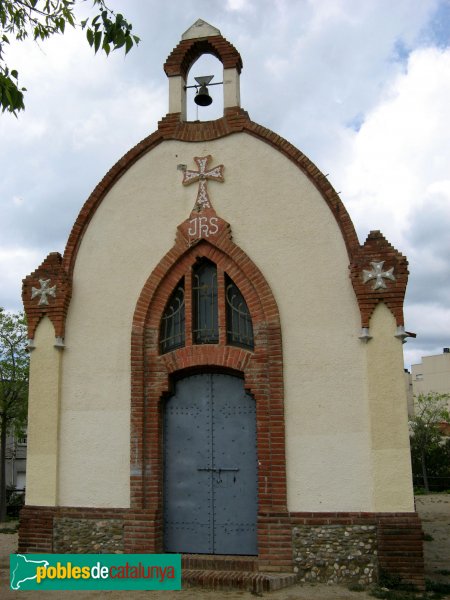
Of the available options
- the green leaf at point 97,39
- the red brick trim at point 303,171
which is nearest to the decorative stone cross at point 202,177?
the red brick trim at point 303,171

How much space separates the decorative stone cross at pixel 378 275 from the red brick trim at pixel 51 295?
471 cm

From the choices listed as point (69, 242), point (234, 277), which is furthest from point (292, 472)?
point (69, 242)

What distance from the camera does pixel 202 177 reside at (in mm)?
10023

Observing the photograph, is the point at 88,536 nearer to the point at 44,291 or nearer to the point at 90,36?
the point at 44,291

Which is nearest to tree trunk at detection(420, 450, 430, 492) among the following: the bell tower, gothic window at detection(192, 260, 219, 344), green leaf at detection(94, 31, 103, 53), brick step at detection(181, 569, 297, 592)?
gothic window at detection(192, 260, 219, 344)

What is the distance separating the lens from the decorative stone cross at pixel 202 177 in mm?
9930

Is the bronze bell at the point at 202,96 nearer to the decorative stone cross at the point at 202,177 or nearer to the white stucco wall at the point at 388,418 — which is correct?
the decorative stone cross at the point at 202,177

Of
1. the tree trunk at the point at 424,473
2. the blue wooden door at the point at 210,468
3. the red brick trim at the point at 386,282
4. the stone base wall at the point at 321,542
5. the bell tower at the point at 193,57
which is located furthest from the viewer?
the tree trunk at the point at 424,473

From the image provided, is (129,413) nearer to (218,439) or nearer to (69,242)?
(218,439)

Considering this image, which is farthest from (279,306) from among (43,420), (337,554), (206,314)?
(43,420)

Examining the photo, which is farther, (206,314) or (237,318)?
(206,314)

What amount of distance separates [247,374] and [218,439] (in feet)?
3.61

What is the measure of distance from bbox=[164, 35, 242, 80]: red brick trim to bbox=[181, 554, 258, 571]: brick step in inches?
304

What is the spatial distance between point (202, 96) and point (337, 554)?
7543 mm
